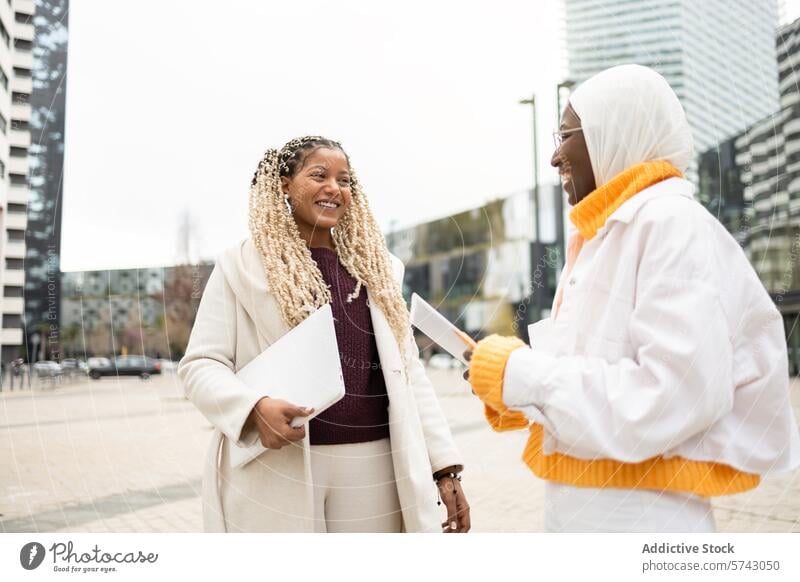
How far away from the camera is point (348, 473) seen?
4.67ft

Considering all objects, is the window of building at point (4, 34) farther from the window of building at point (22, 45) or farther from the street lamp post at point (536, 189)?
the street lamp post at point (536, 189)

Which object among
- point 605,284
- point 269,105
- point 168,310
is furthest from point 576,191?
point 168,310

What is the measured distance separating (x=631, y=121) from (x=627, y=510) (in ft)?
1.96

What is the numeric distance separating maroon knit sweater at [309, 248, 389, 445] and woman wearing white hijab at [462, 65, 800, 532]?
0.35 m

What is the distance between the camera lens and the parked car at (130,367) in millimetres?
1821

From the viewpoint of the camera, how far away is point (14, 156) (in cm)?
194

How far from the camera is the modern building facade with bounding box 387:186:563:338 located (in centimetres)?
182

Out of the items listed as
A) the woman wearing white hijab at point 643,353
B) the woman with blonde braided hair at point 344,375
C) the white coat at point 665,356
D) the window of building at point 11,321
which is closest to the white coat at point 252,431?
the woman with blonde braided hair at point 344,375

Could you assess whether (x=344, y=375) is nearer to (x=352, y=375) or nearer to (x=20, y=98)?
(x=352, y=375)

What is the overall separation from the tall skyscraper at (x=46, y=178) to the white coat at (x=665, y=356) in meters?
1.39

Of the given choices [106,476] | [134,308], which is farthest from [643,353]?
[106,476]

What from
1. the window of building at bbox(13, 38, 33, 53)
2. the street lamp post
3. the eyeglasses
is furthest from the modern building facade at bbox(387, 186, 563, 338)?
the window of building at bbox(13, 38, 33, 53)
